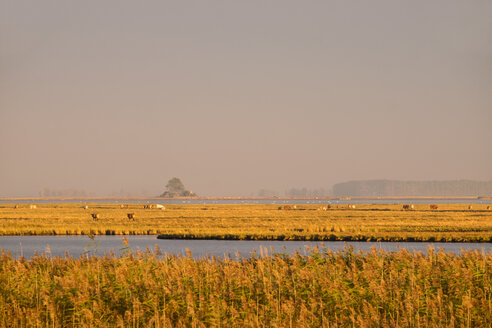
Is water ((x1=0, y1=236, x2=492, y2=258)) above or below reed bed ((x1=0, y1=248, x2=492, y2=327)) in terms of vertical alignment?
below

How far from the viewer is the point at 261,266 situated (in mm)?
19469

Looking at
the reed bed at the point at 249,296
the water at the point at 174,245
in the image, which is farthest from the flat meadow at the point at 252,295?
the water at the point at 174,245

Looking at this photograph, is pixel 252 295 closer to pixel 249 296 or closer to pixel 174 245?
pixel 249 296

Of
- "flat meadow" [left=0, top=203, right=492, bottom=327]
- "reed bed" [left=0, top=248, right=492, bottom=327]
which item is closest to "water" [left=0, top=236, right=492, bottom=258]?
"flat meadow" [left=0, top=203, right=492, bottom=327]

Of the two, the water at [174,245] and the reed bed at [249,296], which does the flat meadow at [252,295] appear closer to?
the reed bed at [249,296]

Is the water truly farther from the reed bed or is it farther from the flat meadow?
the reed bed

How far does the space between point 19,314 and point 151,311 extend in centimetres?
376

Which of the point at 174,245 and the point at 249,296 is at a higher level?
the point at 249,296

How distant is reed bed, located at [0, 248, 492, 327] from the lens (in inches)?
636

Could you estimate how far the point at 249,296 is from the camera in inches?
712

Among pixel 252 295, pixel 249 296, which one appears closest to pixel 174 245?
pixel 252 295

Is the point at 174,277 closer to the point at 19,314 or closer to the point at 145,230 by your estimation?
the point at 19,314

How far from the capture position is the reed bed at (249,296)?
53.0 ft

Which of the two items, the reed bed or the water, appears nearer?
the reed bed
